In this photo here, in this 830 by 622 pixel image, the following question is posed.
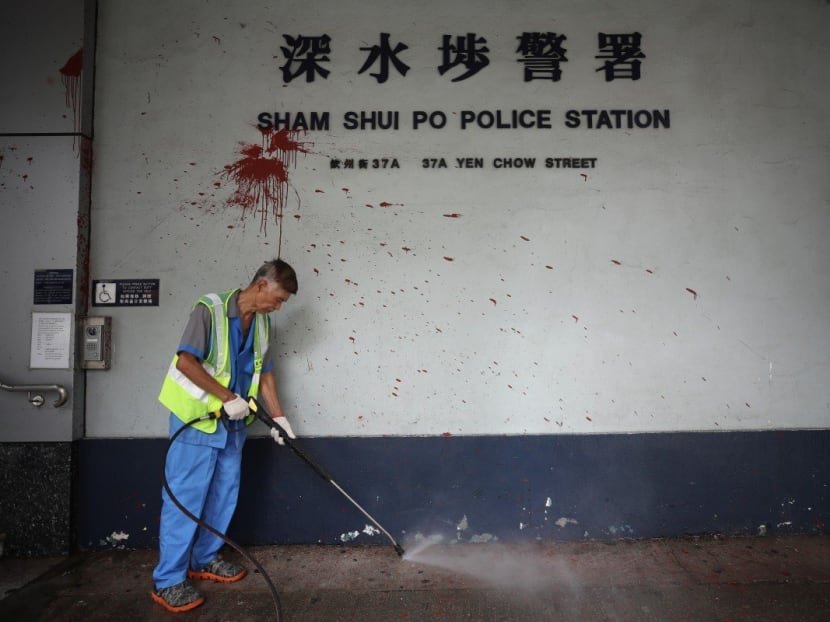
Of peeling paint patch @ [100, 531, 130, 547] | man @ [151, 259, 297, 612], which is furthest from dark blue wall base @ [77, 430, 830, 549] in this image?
man @ [151, 259, 297, 612]

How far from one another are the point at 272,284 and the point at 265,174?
85cm

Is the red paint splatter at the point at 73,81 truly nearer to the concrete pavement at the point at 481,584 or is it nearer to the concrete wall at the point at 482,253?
the concrete wall at the point at 482,253

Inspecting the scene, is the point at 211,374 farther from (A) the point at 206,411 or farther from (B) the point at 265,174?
(B) the point at 265,174

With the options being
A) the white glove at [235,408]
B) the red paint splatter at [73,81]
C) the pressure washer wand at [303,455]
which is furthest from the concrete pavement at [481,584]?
the red paint splatter at [73,81]

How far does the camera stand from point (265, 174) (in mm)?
2814

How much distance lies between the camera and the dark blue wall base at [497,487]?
2.72 meters

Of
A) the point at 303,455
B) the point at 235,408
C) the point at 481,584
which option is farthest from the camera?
the point at 303,455

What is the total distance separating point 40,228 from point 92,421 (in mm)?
1091

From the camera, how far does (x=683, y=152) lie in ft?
9.32

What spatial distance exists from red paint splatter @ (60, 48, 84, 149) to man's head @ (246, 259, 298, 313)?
Answer: 4.92 ft

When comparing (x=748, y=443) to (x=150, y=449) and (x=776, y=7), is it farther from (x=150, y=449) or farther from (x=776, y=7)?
(x=150, y=449)

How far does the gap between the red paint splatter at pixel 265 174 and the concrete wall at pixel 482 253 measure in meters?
0.02

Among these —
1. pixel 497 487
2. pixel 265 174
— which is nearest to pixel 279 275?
pixel 265 174

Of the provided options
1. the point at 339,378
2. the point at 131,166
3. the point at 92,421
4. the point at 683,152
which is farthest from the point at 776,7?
the point at 92,421
